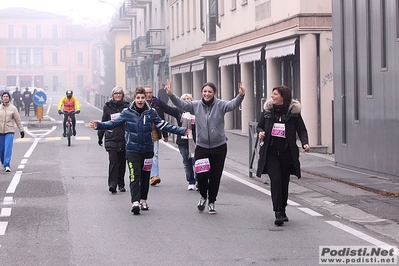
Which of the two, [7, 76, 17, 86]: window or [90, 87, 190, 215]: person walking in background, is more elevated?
[7, 76, 17, 86]: window

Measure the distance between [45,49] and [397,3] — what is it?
122 m

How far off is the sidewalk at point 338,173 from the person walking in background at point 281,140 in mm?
3238

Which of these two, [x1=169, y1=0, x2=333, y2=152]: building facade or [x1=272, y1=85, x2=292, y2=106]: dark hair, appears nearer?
[x1=272, y1=85, x2=292, y2=106]: dark hair

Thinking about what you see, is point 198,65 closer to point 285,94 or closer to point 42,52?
point 285,94

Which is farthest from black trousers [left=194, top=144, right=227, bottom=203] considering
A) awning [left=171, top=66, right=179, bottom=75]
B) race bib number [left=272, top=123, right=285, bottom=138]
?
awning [left=171, top=66, right=179, bottom=75]

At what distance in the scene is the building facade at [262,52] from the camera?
22234 mm

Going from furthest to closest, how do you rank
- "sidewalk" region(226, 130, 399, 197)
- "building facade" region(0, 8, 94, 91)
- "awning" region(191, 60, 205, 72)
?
"building facade" region(0, 8, 94, 91) → "awning" region(191, 60, 205, 72) → "sidewalk" region(226, 130, 399, 197)

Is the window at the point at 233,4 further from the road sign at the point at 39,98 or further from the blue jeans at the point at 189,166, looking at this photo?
the blue jeans at the point at 189,166

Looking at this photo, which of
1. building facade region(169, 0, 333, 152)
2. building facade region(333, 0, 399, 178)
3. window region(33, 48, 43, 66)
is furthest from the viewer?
window region(33, 48, 43, 66)

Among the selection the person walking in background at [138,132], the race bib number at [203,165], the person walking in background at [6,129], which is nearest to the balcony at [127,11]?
the person walking in background at [6,129]

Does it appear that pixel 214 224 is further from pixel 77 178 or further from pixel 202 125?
pixel 77 178

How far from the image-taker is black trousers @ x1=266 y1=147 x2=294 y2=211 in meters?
10.5

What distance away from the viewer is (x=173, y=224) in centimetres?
1038

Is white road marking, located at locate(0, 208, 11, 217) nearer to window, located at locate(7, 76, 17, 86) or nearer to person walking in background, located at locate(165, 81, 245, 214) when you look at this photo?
person walking in background, located at locate(165, 81, 245, 214)
